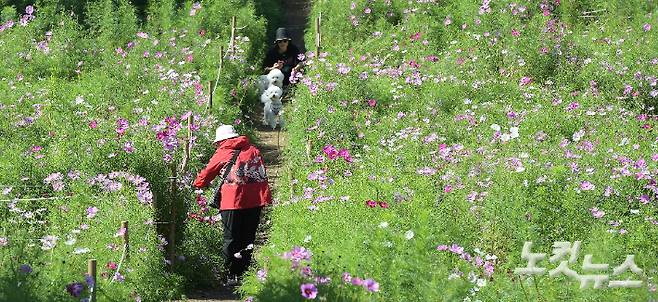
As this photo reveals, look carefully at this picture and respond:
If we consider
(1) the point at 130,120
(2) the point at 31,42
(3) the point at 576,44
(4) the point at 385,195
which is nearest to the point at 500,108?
(3) the point at 576,44

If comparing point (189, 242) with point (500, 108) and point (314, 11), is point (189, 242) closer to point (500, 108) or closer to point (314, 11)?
point (500, 108)

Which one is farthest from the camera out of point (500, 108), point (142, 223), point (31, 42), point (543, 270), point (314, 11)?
point (314, 11)

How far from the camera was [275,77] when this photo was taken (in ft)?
43.1

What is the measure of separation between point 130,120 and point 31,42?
4084 mm

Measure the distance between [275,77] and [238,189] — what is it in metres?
4.96

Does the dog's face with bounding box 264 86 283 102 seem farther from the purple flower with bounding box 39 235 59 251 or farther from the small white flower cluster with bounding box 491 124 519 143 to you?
the purple flower with bounding box 39 235 59 251

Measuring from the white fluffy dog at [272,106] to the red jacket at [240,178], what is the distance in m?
4.33

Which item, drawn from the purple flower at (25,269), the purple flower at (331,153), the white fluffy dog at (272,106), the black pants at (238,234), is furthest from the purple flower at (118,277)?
the white fluffy dog at (272,106)

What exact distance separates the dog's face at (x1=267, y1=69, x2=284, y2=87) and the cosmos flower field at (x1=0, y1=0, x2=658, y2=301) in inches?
15.2

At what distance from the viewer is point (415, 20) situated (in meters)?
14.5

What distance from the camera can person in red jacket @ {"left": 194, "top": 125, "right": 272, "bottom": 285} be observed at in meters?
8.31

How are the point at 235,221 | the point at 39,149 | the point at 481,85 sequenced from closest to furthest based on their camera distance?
1. the point at 235,221
2. the point at 39,149
3. the point at 481,85

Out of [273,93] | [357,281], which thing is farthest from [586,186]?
[273,93]

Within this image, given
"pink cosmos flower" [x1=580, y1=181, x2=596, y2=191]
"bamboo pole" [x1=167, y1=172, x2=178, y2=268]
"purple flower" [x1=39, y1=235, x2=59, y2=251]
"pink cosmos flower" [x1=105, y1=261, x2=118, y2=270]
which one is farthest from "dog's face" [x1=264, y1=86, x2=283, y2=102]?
"purple flower" [x1=39, y1=235, x2=59, y2=251]
